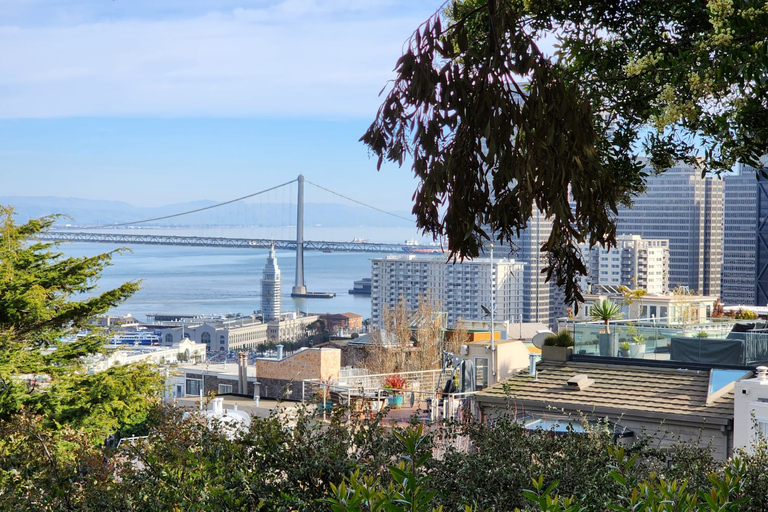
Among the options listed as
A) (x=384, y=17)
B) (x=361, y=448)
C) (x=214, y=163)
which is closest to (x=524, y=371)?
(x=384, y=17)

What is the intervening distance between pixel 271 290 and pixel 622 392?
81.1m

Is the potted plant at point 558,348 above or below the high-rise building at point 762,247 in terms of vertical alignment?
below

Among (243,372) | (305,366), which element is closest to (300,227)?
(243,372)

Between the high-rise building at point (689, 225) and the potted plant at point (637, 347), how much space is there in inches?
2668

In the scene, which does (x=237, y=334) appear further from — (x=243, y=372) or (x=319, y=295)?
(x=243, y=372)

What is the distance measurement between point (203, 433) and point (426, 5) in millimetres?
1654

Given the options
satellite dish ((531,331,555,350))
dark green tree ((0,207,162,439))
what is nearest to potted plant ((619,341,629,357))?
satellite dish ((531,331,555,350))

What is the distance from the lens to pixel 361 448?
2.76 meters

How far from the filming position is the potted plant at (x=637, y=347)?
8.13m

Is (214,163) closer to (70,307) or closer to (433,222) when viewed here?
(70,307)

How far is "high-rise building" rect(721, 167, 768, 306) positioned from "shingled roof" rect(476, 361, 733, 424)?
52.0 metres

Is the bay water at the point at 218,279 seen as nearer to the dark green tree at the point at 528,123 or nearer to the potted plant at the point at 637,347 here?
the potted plant at the point at 637,347

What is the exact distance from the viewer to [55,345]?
1005 centimetres

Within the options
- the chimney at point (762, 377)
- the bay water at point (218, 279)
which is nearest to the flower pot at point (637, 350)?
the chimney at point (762, 377)
